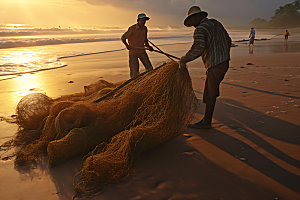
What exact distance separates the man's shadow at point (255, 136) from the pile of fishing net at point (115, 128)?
699mm

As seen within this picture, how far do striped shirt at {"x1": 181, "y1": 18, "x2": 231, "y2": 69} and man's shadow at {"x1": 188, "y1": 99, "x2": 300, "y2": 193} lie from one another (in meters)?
1.16

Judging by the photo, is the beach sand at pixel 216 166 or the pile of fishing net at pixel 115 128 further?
the pile of fishing net at pixel 115 128

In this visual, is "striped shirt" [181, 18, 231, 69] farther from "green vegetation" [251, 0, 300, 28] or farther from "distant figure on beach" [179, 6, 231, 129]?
"green vegetation" [251, 0, 300, 28]

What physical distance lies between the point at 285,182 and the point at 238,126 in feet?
5.28

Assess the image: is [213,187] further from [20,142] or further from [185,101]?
[20,142]

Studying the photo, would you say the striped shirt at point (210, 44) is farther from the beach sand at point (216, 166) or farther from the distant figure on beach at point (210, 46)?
the beach sand at point (216, 166)

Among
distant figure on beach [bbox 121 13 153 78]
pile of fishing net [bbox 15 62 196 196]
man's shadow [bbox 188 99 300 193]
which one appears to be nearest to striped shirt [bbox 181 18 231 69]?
pile of fishing net [bbox 15 62 196 196]

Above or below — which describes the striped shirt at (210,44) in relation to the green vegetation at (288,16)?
below

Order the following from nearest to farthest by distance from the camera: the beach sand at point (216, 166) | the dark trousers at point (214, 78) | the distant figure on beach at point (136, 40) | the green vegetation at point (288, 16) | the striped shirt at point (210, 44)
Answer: the beach sand at point (216, 166) < the striped shirt at point (210, 44) < the dark trousers at point (214, 78) < the distant figure on beach at point (136, 40) < the green vegetation at point (288, 16)

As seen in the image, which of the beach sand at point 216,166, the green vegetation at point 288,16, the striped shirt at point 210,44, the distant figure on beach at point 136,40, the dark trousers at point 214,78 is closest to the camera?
the beach sand at point 216,166

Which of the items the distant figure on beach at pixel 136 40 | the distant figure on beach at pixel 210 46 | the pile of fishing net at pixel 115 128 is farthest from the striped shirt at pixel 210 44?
the distant figure on beach at pixel 136 40

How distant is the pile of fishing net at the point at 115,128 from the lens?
2729 mm

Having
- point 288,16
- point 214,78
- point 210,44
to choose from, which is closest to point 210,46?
point 210,44

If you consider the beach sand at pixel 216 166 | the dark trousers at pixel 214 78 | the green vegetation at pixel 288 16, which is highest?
the green vegetation at pixel 288 16
